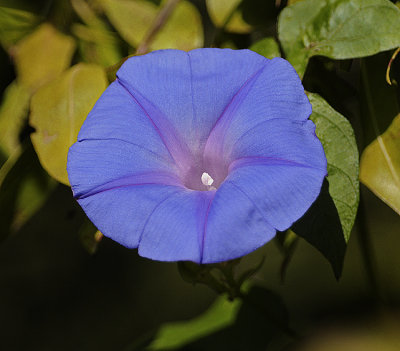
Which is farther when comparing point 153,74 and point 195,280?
point 195,280

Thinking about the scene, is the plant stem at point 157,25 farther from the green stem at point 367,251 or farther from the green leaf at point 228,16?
the green stem at point 367,251

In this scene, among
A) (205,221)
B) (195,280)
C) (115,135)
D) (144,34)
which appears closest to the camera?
(205,221)

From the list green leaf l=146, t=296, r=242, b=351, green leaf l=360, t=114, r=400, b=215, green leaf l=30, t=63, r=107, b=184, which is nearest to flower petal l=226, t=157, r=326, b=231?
green leaf l=360, t=114, r=400, b=215

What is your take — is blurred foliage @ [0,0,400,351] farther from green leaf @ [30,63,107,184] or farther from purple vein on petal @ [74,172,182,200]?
purple vein on petal @ [74,172,182,200]

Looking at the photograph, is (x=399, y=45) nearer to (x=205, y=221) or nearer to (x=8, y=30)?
(x=205, y=221)

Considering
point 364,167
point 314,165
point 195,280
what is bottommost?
point 195,280

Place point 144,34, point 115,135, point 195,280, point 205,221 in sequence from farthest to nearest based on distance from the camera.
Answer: point 144,34 → point 195,280 → point 115,135 → point 205,221

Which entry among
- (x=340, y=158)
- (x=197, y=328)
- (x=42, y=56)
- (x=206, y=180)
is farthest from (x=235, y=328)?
(x=42, y=56)

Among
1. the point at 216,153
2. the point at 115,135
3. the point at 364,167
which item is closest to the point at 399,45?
the point at 364,167

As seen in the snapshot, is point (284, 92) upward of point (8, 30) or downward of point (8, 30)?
upward
